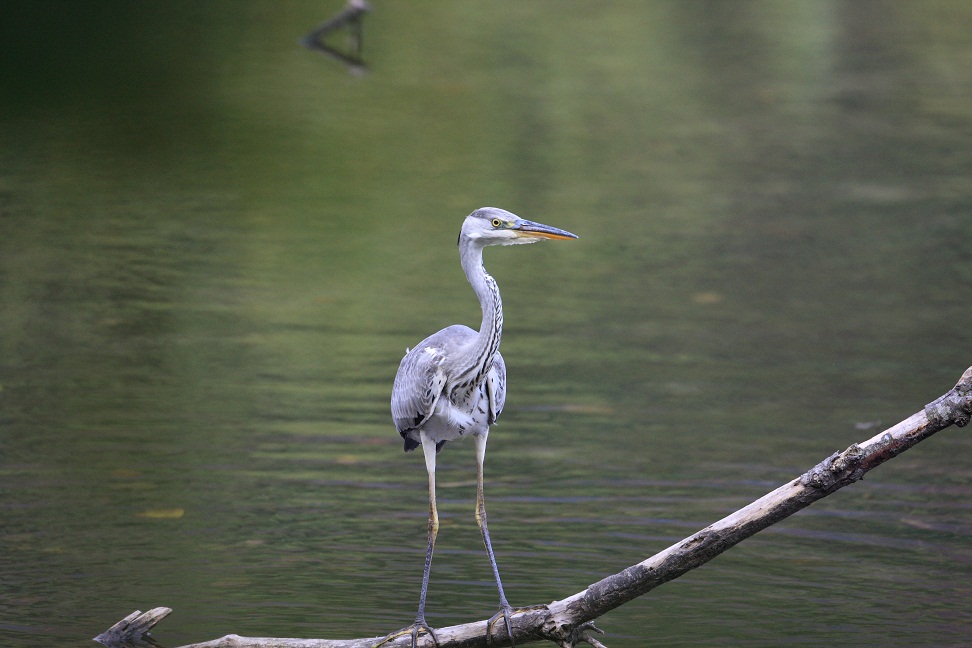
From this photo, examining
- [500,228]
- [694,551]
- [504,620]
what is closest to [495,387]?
[500,228]

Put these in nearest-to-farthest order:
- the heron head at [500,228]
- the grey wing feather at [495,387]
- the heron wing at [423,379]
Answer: the heron head at [500,228] < the heron wing at [423,379] < the grey wing feather at [495,387]

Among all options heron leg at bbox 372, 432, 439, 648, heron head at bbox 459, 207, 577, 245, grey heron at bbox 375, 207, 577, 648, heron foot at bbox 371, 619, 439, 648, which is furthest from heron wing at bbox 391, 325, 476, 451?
heron foot at bbox 371, 619, 439, 648

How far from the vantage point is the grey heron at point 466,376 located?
201 inches

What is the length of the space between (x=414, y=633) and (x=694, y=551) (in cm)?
109

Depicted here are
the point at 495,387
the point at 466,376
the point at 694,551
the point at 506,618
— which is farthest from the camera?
the point at 495,387

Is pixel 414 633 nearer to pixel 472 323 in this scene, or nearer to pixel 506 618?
pixel 506 618

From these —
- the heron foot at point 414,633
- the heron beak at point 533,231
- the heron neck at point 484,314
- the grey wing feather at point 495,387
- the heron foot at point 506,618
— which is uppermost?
the heron beak at point 533,231

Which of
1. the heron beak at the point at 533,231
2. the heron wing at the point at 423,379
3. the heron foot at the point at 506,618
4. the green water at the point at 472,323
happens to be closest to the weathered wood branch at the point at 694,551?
the heron foot at the point at 506,618

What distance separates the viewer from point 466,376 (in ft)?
17.4

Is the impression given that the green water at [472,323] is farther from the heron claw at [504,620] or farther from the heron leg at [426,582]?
the heron claw at [504,620]

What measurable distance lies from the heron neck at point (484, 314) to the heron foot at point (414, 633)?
922 mm

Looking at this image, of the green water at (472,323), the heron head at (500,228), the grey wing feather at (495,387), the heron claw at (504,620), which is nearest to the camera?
the heron claw at (504,620)

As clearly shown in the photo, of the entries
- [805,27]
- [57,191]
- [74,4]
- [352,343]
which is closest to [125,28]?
[74,4]

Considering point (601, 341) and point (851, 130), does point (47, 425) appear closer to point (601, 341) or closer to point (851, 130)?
point (601, 341)
